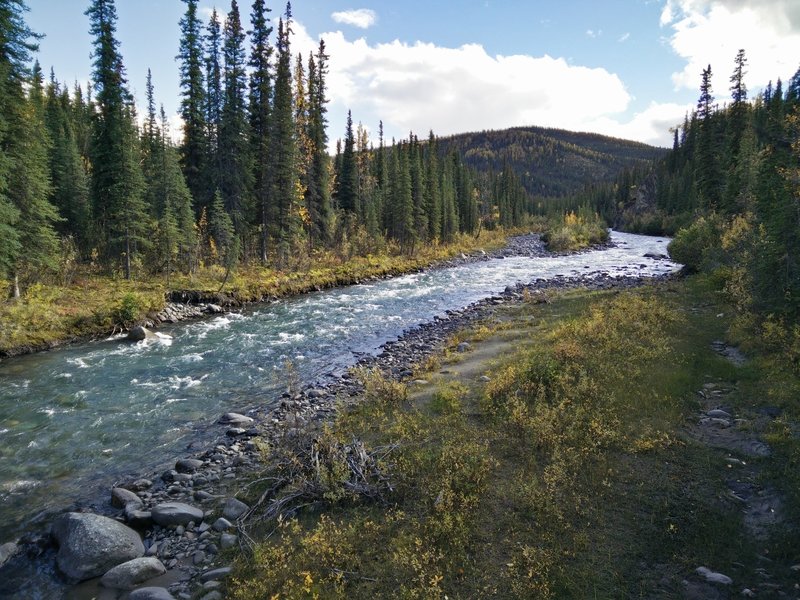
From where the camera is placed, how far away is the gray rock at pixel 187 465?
948cm

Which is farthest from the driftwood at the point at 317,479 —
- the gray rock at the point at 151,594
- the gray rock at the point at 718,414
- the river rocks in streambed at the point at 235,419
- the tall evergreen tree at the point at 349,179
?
the tall evergreen tree at the point at 349,179

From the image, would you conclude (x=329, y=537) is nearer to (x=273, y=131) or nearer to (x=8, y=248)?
(x=8, y=248)

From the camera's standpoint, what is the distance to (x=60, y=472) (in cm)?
941

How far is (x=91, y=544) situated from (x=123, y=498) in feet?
5.25

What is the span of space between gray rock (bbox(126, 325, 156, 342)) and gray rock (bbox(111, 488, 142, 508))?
13.4m

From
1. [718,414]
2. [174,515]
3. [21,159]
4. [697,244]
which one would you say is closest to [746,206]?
[697,244]

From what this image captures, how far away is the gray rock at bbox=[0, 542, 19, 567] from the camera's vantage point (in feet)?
22.3

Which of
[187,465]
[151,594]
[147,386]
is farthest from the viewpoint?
[147,386]

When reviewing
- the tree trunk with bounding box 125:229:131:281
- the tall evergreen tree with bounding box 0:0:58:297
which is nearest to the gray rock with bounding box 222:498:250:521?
the tall evergreen tree with bounding box 0:0:58:297

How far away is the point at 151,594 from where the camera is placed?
5773 mm

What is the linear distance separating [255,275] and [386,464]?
28773mm

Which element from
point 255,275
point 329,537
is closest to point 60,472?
point 329,537

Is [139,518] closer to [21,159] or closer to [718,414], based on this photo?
[718,414]

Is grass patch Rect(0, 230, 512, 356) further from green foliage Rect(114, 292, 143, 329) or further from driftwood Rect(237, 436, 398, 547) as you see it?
driftwood Rect(237, 436, 398, 547)
